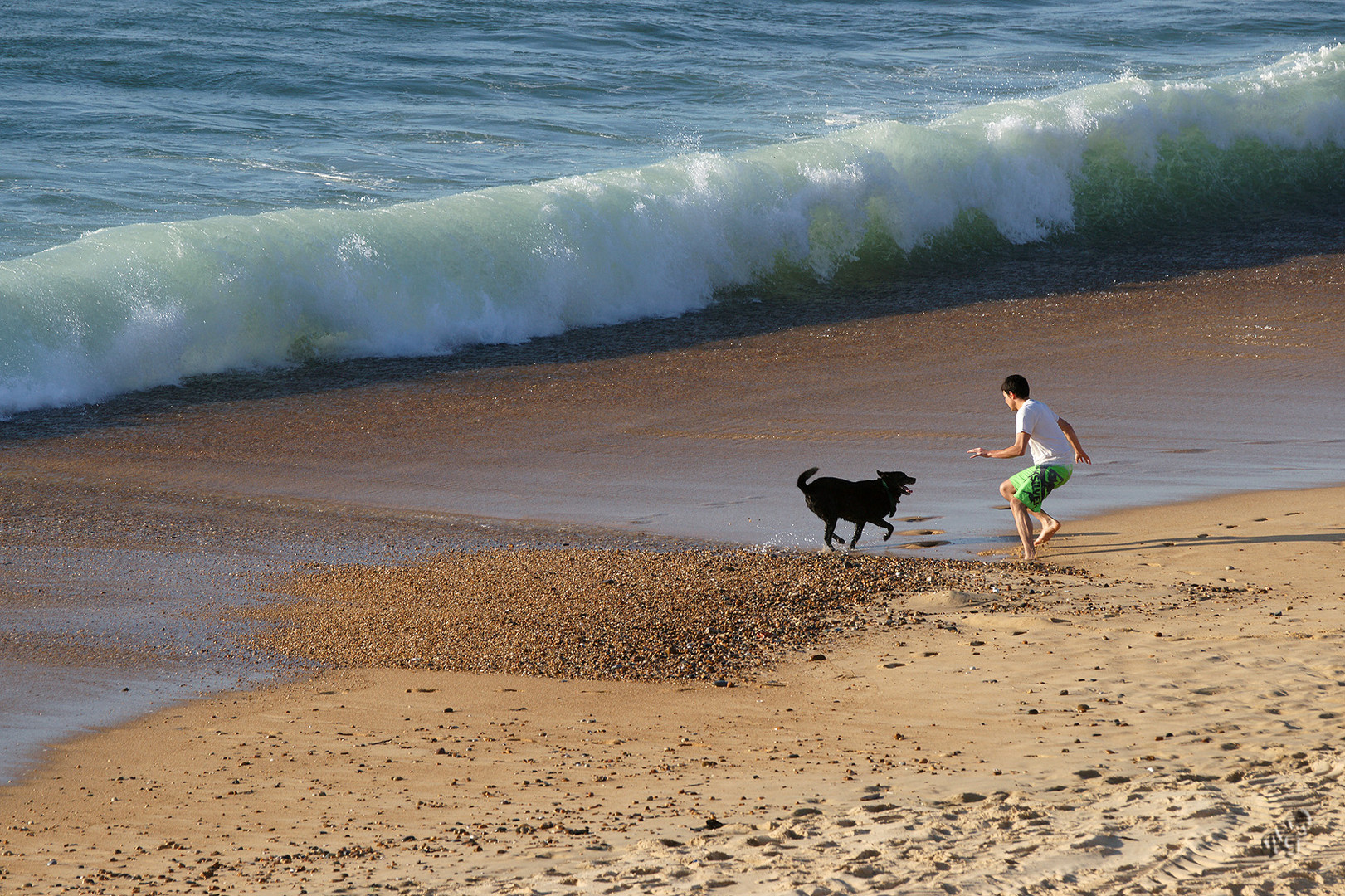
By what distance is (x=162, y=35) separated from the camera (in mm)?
21266

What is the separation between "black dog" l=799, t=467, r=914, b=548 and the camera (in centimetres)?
758

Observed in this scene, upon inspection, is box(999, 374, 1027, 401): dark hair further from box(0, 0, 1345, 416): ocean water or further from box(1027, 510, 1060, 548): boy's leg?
box(0, 0, 1345, 416): ocean water

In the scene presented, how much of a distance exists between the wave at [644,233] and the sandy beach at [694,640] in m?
Result: 1.59

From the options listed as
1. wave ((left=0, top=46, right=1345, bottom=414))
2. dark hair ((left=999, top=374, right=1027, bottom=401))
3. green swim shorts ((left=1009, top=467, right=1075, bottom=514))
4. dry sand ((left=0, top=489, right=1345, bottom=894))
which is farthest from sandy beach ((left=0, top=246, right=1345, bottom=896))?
wave ((left=0, top=46, right=1345, bottom=414))

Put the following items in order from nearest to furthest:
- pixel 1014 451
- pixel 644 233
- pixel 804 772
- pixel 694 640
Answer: pixel 804 772
pixel 694 640
pixel 1014 451
pixel 644 233

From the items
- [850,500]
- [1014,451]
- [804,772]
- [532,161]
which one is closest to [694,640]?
[804,772]

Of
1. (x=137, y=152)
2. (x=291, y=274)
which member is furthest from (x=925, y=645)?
(x=137, y=152)

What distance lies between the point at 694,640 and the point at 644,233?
9754 millimetres

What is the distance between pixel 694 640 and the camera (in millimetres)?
6250

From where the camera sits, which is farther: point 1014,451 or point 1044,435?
point 1044,435

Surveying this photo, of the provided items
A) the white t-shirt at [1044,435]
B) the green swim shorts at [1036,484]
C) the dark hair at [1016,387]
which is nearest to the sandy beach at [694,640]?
the green swim shorts at [1036,484]

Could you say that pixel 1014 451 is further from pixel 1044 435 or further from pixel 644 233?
pixel 644 233

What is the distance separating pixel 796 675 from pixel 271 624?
102 inches

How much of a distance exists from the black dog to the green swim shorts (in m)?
0.71
